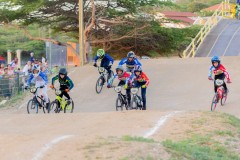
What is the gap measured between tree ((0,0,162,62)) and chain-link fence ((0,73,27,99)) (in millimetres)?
14460

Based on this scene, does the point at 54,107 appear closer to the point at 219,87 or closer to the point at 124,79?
the point at 124,79

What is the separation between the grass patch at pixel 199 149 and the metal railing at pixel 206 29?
23.6m

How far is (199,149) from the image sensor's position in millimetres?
8883

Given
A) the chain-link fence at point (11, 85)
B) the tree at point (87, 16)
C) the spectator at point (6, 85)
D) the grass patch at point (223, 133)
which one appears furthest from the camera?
the tree at point (87, 16)

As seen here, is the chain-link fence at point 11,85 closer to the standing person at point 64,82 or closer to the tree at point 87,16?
the standing person at point 64,82

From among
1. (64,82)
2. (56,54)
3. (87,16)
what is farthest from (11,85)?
(56,54)

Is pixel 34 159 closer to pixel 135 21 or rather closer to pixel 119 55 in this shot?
pixel 135 21

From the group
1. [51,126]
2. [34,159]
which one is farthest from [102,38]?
[34,159]

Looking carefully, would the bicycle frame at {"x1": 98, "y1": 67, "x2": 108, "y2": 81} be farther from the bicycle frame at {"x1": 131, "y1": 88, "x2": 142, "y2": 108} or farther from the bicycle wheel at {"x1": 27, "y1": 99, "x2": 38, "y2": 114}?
the bicycle frame at {"x1": 131, "y1": 88, "x2": 142, "y2": 108}

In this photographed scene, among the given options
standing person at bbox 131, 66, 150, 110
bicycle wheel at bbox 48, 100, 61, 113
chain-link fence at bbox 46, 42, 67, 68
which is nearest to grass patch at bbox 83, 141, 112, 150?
standing person at bbox 131, 66, 150, 110

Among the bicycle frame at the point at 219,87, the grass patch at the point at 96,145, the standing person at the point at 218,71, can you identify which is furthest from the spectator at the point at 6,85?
the grass patch at the point at 96,145

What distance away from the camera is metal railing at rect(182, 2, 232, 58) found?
115ft

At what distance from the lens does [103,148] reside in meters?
7.73

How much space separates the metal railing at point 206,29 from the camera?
35.0 meters
